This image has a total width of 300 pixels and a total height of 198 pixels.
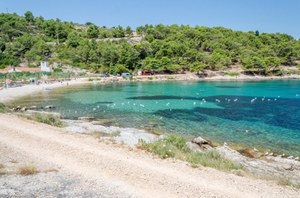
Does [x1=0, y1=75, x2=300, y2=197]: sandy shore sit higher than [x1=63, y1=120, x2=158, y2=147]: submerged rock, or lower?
higher

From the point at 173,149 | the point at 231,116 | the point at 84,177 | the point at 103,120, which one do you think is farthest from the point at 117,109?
the point at 84,177

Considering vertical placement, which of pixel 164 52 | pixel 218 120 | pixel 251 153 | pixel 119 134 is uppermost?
pixel 164 52

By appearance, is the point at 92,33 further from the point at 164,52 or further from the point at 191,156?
the point at 191,156

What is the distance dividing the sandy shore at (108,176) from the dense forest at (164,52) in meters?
109

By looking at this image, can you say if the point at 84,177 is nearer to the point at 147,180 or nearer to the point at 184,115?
the point at 147,180

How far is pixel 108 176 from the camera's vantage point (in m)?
12.3

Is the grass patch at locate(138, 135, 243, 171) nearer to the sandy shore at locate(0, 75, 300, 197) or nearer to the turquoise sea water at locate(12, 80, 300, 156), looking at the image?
the sandy shore at locate(0, 75, 300, 197)

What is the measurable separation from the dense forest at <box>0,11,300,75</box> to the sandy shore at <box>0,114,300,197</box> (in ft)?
357

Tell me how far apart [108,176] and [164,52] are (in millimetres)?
125861

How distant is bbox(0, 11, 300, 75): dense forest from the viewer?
128m

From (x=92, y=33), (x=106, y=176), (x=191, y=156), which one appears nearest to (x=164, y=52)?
(x=92, y=33)

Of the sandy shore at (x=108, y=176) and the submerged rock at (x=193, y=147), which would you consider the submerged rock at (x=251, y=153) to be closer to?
the submerged rock at (x=193, y=147)

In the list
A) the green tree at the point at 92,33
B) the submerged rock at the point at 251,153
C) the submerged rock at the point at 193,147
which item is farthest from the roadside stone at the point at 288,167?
the green tree at the point at 92,33

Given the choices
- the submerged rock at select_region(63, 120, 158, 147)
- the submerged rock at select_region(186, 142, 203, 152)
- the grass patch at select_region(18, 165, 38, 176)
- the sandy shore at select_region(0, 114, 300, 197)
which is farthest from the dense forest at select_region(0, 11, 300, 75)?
the grass patch at select_region(18, 165, 38, 176)
